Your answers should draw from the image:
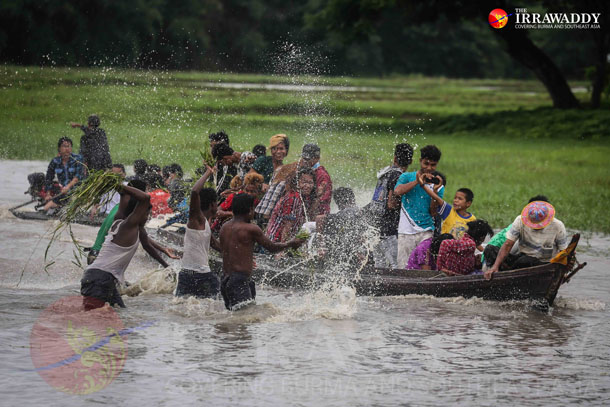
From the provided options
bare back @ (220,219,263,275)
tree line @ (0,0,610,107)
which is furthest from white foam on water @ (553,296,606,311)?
tree line @ (0,0,610,107)

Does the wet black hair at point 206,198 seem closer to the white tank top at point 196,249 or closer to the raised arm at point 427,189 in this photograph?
the white tank top at point 196,249

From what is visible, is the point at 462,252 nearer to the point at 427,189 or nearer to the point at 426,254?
the point at 426,254

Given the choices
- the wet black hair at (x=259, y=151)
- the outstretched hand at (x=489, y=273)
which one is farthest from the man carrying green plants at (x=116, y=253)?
the wet black hair at (x=259, y=151)

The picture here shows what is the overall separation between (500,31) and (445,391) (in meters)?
27.9

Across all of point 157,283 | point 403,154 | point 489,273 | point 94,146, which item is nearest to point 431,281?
point 489,273

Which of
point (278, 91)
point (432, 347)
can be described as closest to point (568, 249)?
point (432, 347)

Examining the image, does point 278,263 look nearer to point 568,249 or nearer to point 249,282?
point 249,282

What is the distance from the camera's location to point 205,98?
34.3 m

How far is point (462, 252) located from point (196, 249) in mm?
2990

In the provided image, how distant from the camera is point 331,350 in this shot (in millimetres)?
8820

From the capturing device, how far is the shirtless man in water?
9039 millimetres

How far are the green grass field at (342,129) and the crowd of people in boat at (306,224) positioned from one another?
6.22 meters

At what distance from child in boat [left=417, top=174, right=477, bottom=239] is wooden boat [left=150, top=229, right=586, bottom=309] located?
1.78 ft

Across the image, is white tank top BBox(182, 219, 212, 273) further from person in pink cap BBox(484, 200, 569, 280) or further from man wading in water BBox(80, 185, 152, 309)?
person in pink cap BBox(484, 200, 569, 280)
